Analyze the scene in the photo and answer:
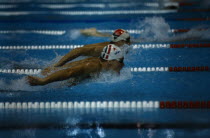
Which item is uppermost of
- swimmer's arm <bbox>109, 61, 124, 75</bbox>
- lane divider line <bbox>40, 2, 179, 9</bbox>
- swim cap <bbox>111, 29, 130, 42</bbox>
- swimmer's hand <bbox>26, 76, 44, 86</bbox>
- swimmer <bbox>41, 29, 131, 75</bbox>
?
lane divider line <bbox>40, 2, 179, 9</bbox>

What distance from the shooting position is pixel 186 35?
6766 mm

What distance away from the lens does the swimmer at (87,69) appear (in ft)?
14.3

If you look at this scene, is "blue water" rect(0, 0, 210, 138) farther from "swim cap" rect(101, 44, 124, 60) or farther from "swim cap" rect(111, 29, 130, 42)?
"swim cap" rect(111, 29, 130, 42)

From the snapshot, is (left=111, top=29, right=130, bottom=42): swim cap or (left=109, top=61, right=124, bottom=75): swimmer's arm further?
(left=111, top=29, right=130, bottom=42): swim cap

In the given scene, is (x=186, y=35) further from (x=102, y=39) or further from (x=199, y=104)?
(x=199, y=104)

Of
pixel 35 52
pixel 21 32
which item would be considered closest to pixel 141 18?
pixel 21 32

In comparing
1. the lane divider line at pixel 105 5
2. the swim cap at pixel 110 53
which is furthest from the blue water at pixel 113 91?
the lane divider line at pixel 105 5

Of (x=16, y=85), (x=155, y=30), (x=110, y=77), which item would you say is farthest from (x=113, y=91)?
(x=155, y=30)

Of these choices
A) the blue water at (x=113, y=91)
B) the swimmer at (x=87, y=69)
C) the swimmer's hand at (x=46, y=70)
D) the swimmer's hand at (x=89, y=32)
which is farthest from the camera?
the swimmer's hand at (x=89, y=32)

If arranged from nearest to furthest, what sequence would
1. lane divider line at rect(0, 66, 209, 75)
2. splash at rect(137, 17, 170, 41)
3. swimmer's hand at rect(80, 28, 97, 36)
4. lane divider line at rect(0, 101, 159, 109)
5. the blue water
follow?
the blue water
lane divider line at rect(0, 101, 159, 109)
lane divider line at rect(0, 66, 209, 75)
splash at rect(137, 17, 170, 41)
swimmer's hand at rect(80, 28, 97, 36)

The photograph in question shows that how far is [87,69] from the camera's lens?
14.6ft

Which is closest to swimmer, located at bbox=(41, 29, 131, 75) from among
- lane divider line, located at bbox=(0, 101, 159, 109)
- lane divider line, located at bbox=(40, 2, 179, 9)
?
lane divider line, located at bbox=(0, 101, 159, 109)

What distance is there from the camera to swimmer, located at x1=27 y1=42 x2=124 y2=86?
4.35m

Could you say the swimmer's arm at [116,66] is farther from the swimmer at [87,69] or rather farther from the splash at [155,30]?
the splash at [155,30]
